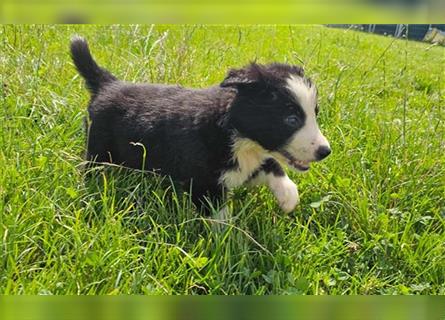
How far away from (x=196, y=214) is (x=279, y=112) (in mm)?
Answer: 606

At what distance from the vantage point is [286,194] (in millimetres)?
2383

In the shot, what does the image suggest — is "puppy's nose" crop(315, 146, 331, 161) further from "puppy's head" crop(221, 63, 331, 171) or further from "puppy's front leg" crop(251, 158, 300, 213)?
"puppy's front leg" crop(251, 158, 300, 213)

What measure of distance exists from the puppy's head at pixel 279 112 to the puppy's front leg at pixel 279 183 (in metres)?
0.16

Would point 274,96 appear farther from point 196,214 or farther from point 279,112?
point 196,214

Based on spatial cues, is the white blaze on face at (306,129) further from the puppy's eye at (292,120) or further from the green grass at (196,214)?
the green grass at (196,214)

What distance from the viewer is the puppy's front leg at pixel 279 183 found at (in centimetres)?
238

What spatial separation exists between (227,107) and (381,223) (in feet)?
2.92

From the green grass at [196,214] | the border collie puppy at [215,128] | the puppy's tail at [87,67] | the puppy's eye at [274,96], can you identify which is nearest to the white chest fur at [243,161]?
the border collie puppy at [215,128]

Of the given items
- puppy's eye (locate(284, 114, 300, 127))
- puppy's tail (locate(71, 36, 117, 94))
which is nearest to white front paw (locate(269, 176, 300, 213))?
puppy's eye (locate(284, 114, 300, 127))

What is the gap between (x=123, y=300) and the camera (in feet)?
3.53
